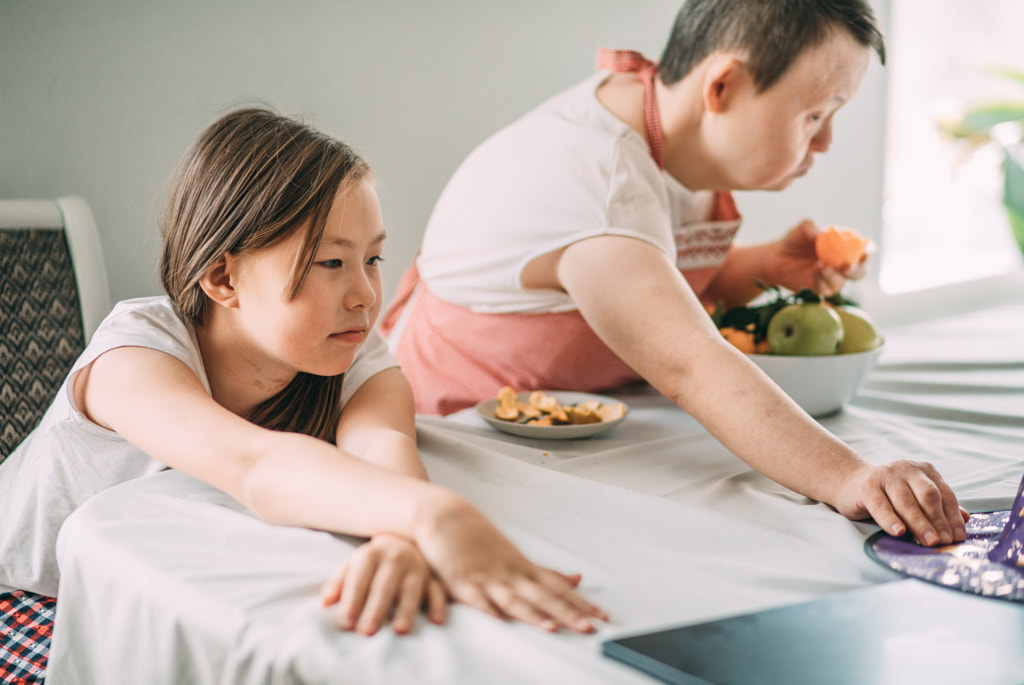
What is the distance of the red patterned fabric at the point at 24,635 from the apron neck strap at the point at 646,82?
89 centimetres

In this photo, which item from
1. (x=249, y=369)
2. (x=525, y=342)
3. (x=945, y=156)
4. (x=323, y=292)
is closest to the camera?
(x=323, y=292)

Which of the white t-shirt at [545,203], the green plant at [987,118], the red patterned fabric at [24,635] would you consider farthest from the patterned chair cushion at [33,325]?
the green plant at [987,118]

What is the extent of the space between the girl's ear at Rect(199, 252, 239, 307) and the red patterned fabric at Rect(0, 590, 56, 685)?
356mm

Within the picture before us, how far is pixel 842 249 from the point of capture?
1332 mm

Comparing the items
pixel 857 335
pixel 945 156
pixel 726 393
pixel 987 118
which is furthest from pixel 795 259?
pixel 945 156

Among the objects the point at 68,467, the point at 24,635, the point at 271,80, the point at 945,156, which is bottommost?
A: the point at 24,635

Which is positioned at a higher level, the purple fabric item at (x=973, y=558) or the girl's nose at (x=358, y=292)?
the girl's nose at (x=358, y=292)

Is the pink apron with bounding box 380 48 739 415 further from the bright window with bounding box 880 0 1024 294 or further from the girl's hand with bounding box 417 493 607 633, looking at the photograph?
the bright window with bounding box 880 0 1024 294

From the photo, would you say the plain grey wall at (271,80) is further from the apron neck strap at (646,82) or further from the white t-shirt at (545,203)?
the apron neck strap at (646,82)

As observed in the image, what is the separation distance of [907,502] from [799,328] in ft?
1.30

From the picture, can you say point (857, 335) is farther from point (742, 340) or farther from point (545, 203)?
point (545, 203)

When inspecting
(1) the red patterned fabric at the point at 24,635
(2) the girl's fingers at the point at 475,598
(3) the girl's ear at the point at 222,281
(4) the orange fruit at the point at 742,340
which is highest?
(3) the girl's ear at the point at 222,281

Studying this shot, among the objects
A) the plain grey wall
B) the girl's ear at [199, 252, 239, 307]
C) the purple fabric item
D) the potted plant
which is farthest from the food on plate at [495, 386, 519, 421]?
the potted plant

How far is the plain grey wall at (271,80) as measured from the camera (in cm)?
121
